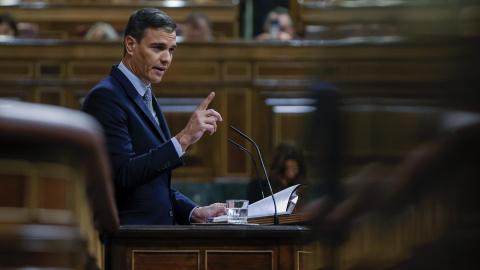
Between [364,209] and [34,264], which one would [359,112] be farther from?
[34,264]

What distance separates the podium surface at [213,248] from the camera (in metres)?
2.10

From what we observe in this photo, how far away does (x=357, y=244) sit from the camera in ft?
1.83

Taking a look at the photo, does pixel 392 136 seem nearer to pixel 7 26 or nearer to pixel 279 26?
pixel 279 26

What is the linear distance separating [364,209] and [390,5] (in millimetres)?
157

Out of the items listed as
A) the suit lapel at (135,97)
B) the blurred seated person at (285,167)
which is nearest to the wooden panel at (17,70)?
the blurred seated person at (285,167)

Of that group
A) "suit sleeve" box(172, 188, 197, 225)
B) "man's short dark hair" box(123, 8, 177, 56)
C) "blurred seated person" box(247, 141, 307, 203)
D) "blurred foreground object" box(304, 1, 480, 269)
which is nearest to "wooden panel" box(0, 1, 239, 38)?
"blurred seated person" box(247, 141, 307, 203)

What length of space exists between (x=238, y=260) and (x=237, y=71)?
3487 mm

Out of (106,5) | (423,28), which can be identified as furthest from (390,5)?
(106,5)

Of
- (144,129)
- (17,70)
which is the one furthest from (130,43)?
(17,70)

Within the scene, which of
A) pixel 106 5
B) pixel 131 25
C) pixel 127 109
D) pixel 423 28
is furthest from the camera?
pixel 106 5

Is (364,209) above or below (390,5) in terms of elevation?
below

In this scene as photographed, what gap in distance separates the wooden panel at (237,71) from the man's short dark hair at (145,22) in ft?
9.79

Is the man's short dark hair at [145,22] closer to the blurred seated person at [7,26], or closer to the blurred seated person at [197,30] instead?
the blurred seated person at [197,30]

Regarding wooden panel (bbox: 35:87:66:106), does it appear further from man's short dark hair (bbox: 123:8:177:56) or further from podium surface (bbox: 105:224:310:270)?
podium surface (bbox: 105:224:310:270)
